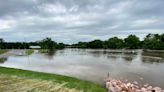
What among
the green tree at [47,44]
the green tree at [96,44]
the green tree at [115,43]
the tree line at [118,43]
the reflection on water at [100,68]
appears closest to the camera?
the reflection on water at [100,68]

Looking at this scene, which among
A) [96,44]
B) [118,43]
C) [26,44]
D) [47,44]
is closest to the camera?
[118,43]

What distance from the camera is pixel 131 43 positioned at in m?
117

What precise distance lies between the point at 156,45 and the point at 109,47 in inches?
1628

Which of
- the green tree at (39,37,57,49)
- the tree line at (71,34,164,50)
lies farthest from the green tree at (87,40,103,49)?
the green tree at (39,37,57,49)

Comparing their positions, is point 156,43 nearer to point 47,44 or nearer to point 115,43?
point 115,43

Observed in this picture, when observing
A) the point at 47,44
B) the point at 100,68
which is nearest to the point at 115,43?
the point at 47,44

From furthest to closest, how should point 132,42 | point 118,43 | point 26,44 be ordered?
point 26,44 < point 118,43 < point 132,42

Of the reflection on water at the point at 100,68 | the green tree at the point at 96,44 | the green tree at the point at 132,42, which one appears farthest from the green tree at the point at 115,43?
the reflection on water at the point at 100,68

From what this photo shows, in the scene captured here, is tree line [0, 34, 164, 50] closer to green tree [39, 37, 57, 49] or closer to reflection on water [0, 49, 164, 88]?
green tree [39, 37, 57, 49]

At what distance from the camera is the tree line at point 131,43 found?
316 feet

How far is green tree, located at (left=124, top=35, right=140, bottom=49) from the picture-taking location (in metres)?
116

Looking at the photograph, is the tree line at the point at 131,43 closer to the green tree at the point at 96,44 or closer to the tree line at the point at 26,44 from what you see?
the green tree at the point at 96,44

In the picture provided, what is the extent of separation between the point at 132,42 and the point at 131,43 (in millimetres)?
894

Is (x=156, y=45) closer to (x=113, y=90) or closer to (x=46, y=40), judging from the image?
(x=46, y=40)
